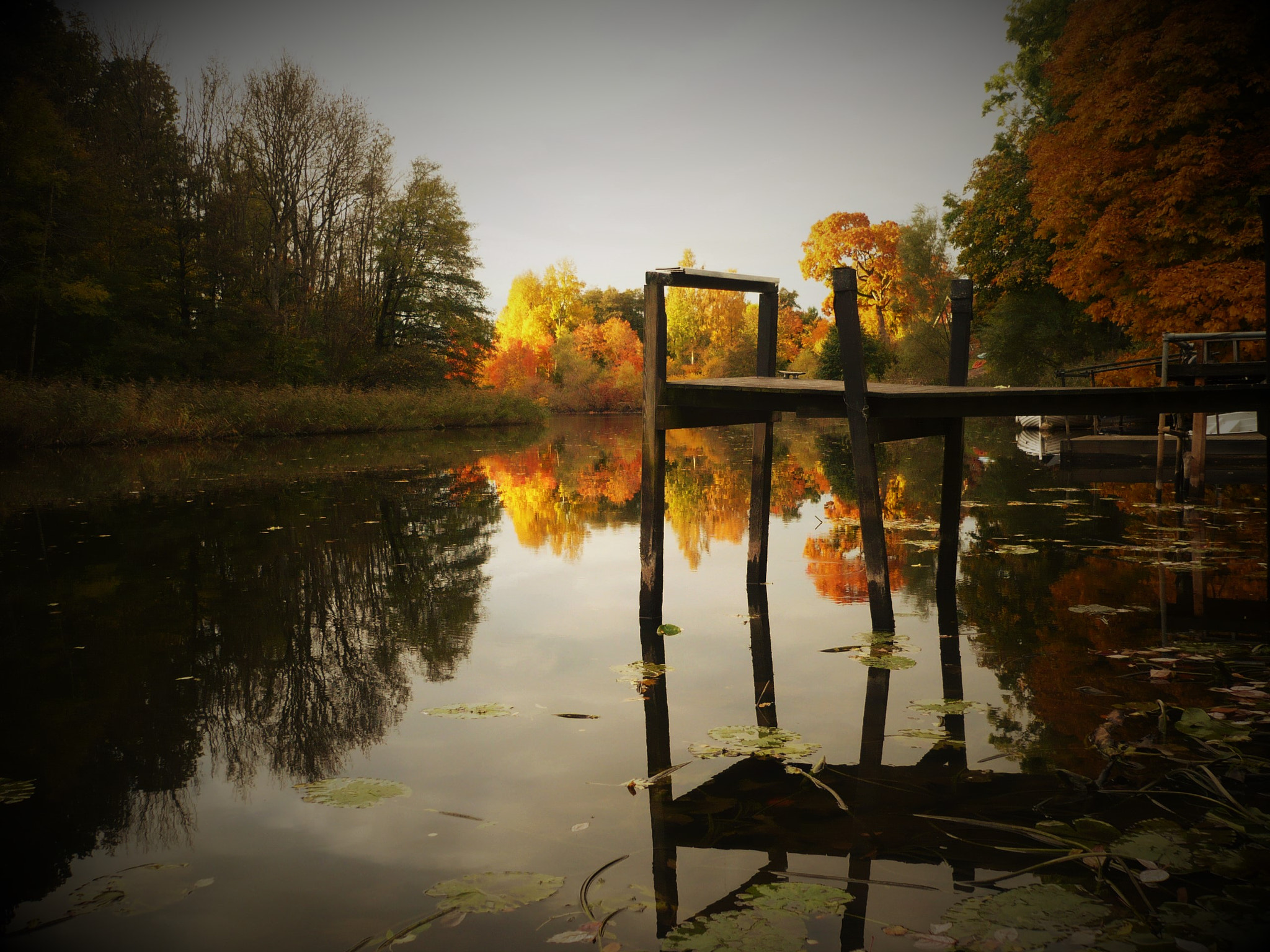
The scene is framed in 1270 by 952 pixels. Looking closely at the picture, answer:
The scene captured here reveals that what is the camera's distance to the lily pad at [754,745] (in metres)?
2.80

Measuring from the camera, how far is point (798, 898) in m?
1.93

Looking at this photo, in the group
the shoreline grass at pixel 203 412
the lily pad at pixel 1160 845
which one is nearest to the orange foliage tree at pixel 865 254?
the shoreline grass at pixel 203 412

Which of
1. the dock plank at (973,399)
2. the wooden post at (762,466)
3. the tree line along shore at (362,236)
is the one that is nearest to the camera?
the dock plank at (973,399)

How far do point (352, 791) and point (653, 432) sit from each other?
2416 millimetres

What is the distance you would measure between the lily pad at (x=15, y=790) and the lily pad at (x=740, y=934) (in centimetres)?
207

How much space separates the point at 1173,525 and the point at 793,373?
4199mm

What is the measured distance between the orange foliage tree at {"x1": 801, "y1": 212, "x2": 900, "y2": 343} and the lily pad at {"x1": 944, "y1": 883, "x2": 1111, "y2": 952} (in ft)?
157

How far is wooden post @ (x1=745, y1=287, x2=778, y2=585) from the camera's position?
5.42m

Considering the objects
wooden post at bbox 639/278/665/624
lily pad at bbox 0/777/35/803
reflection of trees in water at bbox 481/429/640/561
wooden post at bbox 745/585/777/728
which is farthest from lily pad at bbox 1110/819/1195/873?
reflection of trees in water at bbox 481/429/640/561

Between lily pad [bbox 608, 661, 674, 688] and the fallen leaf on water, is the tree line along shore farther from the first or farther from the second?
the fallen leaf on water

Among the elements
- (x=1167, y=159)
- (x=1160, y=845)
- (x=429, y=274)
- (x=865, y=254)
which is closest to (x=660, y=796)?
(x=1160, y=845)

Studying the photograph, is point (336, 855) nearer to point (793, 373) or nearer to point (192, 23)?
point (793, 373)

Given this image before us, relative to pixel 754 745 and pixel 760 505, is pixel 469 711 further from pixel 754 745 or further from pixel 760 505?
pixel 760 505

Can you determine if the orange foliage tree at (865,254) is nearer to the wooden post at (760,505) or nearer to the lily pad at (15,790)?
the wooden post at (760,505)
